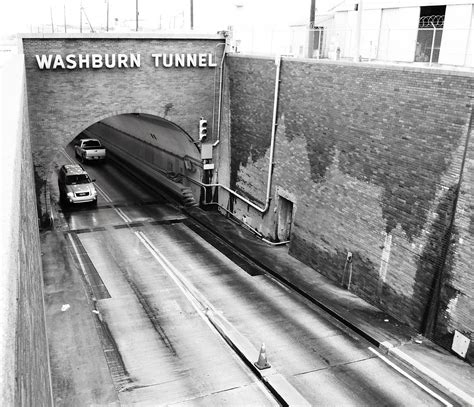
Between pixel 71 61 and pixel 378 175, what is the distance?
44.9 feet

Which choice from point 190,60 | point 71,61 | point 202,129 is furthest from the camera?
point 202,129

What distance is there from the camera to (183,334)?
1435 cm

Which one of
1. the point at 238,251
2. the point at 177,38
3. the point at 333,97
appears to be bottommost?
the point at 238,251

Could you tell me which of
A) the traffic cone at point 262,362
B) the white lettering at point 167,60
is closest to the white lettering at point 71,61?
the white lettering at point 167,60

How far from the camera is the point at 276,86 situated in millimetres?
20844

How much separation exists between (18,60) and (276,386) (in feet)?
46.6

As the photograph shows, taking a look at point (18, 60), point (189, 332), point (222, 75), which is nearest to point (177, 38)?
point (222, 75)

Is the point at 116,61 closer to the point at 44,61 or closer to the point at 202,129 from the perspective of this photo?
the point at 44,61

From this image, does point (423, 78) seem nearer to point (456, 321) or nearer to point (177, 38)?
point (456, 321)

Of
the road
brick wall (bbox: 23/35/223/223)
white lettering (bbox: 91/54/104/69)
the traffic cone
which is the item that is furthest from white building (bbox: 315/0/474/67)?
the traffic cone

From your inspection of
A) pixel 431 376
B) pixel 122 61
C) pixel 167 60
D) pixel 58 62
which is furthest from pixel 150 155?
pixel 431 376

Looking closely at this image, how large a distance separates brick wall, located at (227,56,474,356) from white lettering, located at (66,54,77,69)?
7.65m

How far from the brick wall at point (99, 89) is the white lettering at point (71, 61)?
6.5 inches

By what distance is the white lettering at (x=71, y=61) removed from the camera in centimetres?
2164
